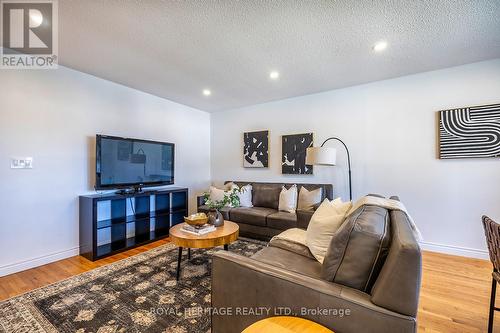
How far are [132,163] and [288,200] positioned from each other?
8.24 ft

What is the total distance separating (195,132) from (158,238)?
7.72 ft

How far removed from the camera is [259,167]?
14.9 feet

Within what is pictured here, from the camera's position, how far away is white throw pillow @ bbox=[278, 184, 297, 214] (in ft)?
11.8

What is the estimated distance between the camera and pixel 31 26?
213 cm

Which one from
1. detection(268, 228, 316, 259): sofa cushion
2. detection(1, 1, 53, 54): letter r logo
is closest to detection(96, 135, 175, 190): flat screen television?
detection(1, 1, 53, 54): letter r logo

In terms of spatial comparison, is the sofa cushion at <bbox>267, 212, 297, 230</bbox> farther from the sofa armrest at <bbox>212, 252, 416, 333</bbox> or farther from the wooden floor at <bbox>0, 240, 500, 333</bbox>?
the sofa armrest at <bbox>212, 252, 416, 333</bbox>

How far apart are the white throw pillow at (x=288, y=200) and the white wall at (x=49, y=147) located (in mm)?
2739

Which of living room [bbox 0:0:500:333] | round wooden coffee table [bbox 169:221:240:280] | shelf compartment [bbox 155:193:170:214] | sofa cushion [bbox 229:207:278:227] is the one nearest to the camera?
living room [bbox 0:0:500:333]

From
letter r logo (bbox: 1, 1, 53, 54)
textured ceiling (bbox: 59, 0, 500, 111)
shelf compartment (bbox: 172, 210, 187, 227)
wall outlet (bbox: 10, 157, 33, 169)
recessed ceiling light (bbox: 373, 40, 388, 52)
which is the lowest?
shelf compartment (bbox: 172, 210, 187, 227)

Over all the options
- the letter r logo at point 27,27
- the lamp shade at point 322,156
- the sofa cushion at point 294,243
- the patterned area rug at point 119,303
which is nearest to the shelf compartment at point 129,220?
the patterned area rug at point 119,303

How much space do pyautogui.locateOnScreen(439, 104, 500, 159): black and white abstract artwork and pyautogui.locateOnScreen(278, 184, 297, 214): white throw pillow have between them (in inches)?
81.0

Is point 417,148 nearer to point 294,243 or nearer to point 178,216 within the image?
point 294,243

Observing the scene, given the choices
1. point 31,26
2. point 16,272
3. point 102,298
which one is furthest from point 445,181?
point 16,272

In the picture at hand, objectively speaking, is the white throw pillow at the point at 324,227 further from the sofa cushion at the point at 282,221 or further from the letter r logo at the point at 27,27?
the letter r logo at the point at 27,27
